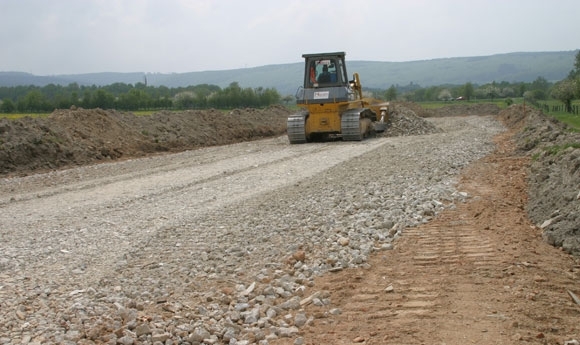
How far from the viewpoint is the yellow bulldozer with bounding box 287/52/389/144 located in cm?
2294

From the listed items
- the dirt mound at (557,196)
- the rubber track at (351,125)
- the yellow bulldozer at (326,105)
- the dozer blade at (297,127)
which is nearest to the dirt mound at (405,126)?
the yellow bulldozer at (326,105)

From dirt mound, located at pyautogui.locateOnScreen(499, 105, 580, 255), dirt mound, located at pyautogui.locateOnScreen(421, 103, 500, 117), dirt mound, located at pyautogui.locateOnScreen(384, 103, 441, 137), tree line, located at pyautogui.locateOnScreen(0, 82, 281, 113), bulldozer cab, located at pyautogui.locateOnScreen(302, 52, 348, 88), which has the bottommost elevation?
dirt mound, located at pyautogui.locateOnScreen(421, 103, 500, 117)

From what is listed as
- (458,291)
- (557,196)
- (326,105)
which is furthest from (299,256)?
(326,105)

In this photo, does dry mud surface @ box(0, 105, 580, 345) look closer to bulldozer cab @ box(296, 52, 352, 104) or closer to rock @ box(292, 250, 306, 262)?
rock @ box(292, 250, 306, 262)

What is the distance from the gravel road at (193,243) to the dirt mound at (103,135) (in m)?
3.83

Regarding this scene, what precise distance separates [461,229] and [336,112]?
15579 mm

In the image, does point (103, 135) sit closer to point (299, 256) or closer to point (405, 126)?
point (405, 126)

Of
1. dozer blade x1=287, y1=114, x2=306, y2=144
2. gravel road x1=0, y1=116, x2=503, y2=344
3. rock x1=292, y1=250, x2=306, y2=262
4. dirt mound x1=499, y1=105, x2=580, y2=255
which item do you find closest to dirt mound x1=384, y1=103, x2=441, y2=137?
dozer blade x1=287, y1=114, x2=306, y2=144

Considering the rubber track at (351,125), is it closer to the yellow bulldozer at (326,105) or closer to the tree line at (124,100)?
the yellow bulldozer at (326,105)

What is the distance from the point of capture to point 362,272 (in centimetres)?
652

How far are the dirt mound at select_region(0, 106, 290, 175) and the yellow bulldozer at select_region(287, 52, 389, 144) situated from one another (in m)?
4.77

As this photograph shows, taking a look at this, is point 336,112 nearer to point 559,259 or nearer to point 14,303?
point 559,259

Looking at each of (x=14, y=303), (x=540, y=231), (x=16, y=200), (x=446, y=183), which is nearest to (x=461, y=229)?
(x=540, y=231)

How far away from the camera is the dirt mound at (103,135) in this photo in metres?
18.5
